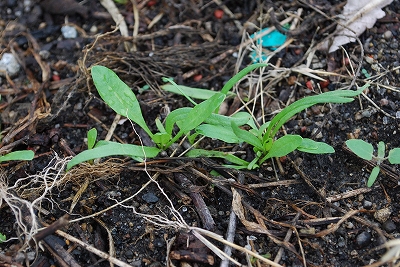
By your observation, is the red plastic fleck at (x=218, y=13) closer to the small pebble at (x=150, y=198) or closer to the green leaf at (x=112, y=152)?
the green leaf at (x=112, y=152)

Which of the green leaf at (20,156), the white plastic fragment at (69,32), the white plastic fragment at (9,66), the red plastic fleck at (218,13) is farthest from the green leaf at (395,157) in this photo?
the white plastic fragment at (9,66)

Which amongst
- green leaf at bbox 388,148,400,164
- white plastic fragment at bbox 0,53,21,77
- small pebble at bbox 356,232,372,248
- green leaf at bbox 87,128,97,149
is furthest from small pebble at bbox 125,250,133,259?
white plastic fragment at bbox 0,53,21,77

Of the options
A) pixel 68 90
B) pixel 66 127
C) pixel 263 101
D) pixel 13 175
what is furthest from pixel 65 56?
pixel 263 101

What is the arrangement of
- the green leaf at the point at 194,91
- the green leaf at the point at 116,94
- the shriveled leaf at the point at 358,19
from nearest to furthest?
the green leaf at the point at 116,94
the green leaf at the point at 194,91
the shriveled leaf at the point at 358,19

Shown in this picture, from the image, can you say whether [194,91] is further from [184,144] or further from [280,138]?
[280,138]

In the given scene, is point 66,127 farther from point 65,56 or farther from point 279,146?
point 279,146

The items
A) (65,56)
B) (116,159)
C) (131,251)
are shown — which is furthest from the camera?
(65,56)
